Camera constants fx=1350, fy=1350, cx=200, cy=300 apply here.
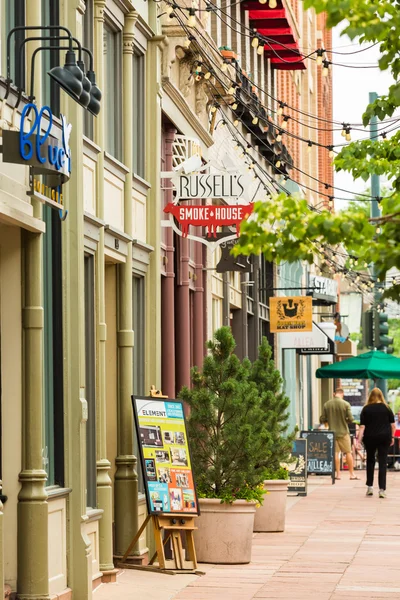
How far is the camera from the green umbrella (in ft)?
97.8

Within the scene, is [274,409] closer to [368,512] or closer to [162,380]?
[162,380]

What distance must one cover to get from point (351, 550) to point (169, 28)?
673 cm

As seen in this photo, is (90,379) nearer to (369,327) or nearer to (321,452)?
(321,452)

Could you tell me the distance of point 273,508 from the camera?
17.9 metres

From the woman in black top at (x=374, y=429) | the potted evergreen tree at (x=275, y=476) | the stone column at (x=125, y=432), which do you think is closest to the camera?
the stone column at (x=125, y=432)

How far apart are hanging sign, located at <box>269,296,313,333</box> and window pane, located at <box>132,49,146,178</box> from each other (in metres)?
14.4

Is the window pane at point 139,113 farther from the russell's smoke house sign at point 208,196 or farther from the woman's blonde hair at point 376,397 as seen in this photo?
the woman's blonde hair at point 376,397

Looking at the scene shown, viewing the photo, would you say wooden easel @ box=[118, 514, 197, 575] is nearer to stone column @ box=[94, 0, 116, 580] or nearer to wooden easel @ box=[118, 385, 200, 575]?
wooden easel @ box=[118, 385, 200, 575]

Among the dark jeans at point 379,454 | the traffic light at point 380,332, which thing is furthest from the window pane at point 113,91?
the traffic light at point 380,332

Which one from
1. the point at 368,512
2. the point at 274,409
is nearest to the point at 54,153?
the point at 274,409

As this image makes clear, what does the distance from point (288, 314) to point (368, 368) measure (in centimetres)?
212

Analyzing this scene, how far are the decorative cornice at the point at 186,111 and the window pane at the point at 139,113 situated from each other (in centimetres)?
73

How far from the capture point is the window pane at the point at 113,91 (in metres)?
14.1

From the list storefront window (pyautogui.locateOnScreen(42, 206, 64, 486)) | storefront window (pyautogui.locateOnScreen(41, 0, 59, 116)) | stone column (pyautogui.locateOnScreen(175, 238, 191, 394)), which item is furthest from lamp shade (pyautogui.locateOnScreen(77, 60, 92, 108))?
stone column (pyautogui.locateOnScreen(175, 238, 191, 394))
